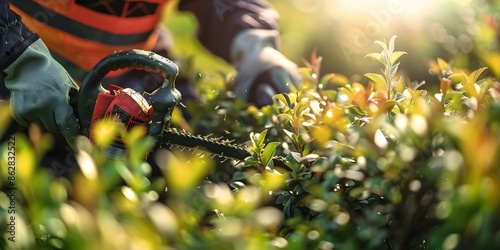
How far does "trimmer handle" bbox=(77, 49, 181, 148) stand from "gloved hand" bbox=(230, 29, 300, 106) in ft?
1.73

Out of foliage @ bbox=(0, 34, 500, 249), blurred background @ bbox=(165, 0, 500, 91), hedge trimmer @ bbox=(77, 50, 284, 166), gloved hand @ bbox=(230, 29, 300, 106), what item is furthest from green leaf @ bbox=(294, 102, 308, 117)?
blurred background @ bbox=(165, 0, 500, 91)

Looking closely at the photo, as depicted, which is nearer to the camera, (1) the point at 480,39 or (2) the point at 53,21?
(2) the point at 53,21

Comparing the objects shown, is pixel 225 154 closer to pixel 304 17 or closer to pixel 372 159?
pixel 372 159

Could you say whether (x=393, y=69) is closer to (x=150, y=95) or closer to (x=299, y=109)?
(x=299, y=109)

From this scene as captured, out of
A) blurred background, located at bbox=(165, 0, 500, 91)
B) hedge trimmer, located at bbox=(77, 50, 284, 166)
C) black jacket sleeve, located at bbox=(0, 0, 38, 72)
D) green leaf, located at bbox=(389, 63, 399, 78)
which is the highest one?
green leaf, located at bbox=(389, 63, 399, 78)

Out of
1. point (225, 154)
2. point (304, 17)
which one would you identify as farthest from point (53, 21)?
point (304, 17)

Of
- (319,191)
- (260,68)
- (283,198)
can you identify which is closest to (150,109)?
(283,198)

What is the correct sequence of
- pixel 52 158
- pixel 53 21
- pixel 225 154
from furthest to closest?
1. pixel 53 21
2. pixel 52 158
3. pixel 225 154

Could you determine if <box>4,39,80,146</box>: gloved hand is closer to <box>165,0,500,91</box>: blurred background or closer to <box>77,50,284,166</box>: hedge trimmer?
<box>77,50,284,166</box>: hedge trimmer

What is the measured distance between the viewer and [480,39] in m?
2.74

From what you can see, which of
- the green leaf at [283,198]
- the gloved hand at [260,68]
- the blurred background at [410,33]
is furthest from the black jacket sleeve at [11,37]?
the blurred background at [410,33]

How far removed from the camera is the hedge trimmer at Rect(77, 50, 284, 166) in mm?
1422

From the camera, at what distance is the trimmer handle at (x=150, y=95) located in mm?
1430

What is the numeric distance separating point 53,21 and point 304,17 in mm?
2254
